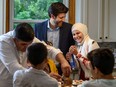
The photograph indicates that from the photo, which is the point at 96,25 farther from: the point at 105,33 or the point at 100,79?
the point at 100,79

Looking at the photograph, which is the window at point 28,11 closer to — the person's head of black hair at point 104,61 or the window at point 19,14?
the window at point 19,14

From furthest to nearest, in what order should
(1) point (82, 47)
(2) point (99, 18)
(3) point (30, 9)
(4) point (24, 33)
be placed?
(3) point (30, 9)
(2) point (99, 18)
(1) point (82, 47)
(4) point (24, 33)

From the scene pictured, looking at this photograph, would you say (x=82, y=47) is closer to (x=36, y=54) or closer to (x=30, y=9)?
(x=30, y=9)

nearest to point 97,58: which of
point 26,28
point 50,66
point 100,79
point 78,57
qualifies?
point 100,79

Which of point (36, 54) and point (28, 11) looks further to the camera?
point (28, 11)

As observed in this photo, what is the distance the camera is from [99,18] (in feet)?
13.4

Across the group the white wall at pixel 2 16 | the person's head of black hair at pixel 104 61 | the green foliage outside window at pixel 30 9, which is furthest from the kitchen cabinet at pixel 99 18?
the person's head of black hair at pixel 104 61

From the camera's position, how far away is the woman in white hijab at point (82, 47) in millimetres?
3229

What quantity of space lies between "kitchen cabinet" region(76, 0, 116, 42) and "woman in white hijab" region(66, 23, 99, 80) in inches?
21.8

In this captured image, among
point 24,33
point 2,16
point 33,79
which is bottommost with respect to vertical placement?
point 33,79

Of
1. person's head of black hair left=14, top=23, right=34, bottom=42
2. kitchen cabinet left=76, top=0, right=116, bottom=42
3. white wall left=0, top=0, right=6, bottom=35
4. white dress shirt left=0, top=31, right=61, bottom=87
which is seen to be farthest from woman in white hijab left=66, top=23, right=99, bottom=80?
person's head of black hair left=14, top=23, right=34, bottom=42

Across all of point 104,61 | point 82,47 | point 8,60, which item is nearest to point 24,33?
point 8,60

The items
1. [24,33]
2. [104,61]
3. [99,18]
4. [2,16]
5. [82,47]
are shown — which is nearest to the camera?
[104,61]

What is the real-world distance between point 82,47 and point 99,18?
82 centimetres
